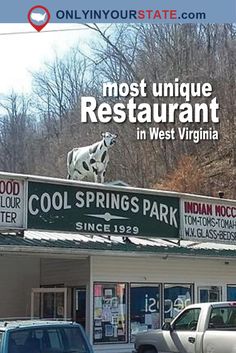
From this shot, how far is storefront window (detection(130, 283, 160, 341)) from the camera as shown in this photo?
1818 cm

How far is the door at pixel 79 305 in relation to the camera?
57.7 ft

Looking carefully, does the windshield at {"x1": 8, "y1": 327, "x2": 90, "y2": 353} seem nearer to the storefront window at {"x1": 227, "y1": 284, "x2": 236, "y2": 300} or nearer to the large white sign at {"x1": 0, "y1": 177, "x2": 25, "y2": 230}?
the large white sign at {"x1": 0, "y1": 177, "x2": 25, "y2": 230}

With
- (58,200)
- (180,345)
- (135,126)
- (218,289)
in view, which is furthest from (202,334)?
(135,126)

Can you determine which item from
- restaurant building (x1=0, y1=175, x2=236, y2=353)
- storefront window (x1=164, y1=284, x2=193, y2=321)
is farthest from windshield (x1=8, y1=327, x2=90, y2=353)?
storefront window (x1=164, y1=284, x2=193, y2=321)

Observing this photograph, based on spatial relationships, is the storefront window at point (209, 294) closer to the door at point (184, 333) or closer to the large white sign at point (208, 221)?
the large white sign at point (208, 221)

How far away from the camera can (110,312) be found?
17.6 meters

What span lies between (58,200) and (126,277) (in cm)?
305

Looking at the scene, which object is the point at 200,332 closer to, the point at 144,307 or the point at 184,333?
the point at 184,333

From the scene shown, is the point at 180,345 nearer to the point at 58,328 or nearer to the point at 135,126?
the point at 58,328

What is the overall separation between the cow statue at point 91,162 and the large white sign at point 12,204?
335 inches

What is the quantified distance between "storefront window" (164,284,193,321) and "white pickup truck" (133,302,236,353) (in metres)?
4.18

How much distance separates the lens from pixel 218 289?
20.3m

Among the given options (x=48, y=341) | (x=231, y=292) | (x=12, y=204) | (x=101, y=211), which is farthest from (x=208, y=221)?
(x=48, y=341)

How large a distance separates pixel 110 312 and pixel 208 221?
14.1 feet
